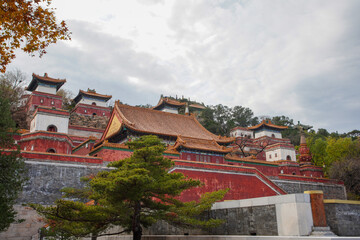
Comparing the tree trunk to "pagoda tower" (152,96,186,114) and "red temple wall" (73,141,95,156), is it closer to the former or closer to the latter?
"red temple wall" (73,141,95,156)

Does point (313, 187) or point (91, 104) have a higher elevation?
point (91, 104)

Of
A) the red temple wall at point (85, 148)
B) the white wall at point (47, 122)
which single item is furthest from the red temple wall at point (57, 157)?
the white wall at point (47, 122)

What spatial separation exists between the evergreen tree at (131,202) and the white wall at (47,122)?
16591 millimetres

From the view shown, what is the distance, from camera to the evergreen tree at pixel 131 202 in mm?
8805

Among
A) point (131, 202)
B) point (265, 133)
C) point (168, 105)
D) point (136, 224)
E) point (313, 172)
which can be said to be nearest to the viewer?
point (136, 224)

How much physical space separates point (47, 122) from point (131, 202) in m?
18.4

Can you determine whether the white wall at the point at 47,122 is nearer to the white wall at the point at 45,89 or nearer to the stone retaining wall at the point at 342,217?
the white wall at the point at 45,89

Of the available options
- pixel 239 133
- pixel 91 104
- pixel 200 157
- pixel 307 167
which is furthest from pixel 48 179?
pixel 239 133

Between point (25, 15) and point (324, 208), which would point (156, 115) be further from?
point (25, 15)

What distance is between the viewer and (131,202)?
32.6ft

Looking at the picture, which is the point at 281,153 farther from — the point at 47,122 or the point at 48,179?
the point at 48,179

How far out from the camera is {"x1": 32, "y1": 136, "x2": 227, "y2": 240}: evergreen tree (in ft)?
28.9

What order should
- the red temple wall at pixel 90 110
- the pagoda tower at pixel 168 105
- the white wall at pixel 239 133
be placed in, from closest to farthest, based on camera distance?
the red temple wall at pixel 90 110 → the pagoda tower at pixel 168 105 → the white wall at pixel 239 133

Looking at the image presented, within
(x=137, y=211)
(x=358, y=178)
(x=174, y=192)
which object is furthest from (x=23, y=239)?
(x=358, y=178)
